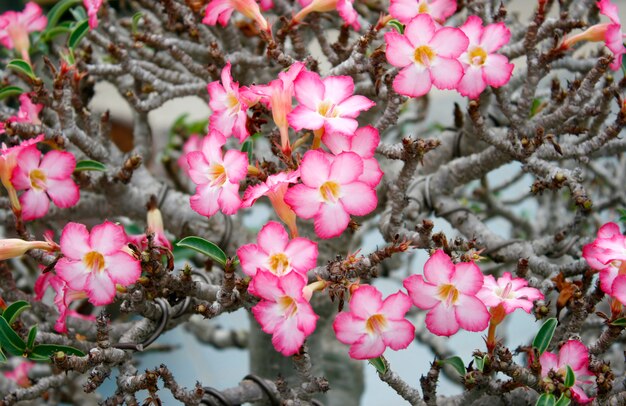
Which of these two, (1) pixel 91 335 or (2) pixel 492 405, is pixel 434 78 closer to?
(2) pixel 492 405

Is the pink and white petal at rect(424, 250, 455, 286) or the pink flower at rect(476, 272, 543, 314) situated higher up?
the pink and white petal at rect(424, 250, 455, 286)

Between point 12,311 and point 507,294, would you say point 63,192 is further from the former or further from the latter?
point 507,294

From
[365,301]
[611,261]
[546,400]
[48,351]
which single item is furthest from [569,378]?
[48,351]

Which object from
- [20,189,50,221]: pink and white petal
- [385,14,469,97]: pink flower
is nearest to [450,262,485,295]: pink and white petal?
[385,14,469,97]: pink flower

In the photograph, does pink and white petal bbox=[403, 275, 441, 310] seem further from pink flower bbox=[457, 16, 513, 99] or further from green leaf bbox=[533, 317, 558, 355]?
pink flower bbox=[457, 16, 513, 99]

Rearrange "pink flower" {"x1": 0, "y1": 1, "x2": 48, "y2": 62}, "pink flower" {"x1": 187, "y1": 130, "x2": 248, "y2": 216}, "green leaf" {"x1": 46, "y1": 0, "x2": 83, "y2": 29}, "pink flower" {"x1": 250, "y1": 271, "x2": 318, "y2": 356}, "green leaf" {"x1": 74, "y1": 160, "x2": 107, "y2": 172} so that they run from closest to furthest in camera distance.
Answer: "pink flower" {"x1": 250, "y1": 271, "x2": 318, "y2": 356} < "pink flower" {"x1": 187, "y1": 130, "x2": 248, "y2": 216} < "green leaf" {"x1": 74, "y1": 160, "x2": 107, "y2": 172} < "pink flower" {"x1": 0, "y1": 1, "x2": 48, "y2": 62} < "green leaf" {"x1": 46, "y1": 0, "x2": 83, "y2": 29}

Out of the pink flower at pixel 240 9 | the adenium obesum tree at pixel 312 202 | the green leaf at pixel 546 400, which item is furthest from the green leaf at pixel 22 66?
the green leaf at pixel 546 400
